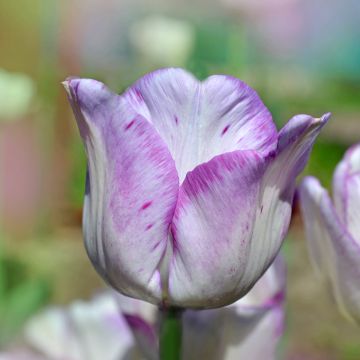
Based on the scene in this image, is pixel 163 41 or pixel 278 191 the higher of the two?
pixel 278 191

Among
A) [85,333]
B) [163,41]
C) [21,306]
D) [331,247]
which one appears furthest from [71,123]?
[331,247]

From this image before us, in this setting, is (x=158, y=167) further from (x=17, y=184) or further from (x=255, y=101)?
(x=17, y=184)

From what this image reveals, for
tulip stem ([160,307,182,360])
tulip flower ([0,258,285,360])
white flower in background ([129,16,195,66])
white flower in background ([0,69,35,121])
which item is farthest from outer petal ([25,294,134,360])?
white flower in background ([129,16,195,66])

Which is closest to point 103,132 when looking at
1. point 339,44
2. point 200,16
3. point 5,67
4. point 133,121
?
point 133,121

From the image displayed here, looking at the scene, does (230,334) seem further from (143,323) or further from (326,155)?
(326,155)

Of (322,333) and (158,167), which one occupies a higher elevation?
(158,167)

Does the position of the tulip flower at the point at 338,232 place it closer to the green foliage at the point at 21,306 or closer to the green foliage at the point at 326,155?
the green foliage at the point at 21,306
